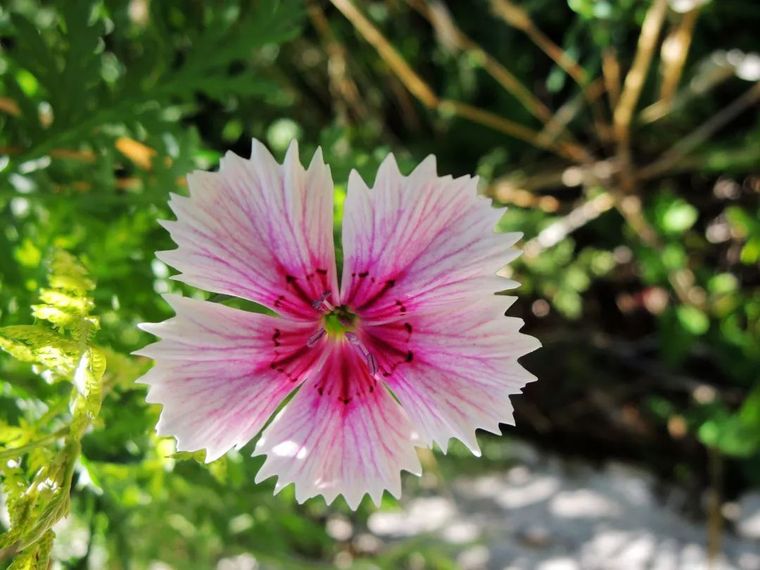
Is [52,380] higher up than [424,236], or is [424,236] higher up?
[424,236]

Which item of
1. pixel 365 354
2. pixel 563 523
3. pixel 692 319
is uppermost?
pixel 692 319

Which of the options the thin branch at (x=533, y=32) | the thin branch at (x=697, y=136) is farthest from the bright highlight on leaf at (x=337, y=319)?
the thin branch at (x=697, y=136)

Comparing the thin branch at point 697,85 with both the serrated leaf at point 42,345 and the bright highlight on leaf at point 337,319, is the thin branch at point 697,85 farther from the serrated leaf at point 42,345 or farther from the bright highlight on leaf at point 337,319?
the serrated leaf at point 42,345

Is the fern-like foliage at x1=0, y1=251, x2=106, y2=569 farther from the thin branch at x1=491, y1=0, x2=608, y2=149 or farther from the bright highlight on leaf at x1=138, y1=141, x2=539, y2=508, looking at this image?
the thin branch at x1=491, y1=0, x2=608, y2=149

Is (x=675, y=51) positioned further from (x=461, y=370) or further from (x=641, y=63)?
(x=461, y=370)

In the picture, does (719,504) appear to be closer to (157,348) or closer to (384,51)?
(384,51)

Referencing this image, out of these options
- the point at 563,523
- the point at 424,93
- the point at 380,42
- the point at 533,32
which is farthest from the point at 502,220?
the point at 563,523

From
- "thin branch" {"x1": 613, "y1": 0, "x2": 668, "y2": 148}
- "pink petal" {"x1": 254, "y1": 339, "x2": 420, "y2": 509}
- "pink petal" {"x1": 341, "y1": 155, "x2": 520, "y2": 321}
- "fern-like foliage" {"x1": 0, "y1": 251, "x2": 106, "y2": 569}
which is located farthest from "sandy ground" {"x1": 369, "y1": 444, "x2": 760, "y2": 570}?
"fern-like foliage" {"x1": 0, "y1": 251, "x2": 106, "y2": 569}

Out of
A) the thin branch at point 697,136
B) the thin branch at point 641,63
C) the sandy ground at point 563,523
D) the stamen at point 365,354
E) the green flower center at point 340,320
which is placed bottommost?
the stamen at point 365,354
